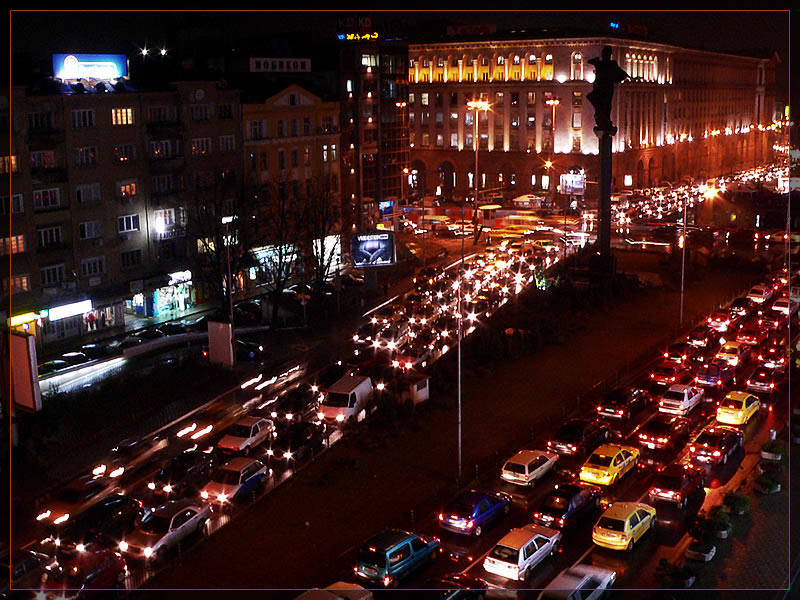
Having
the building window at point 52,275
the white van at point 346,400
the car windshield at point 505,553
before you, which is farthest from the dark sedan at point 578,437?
the building window at point 52,275

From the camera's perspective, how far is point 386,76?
221 feet

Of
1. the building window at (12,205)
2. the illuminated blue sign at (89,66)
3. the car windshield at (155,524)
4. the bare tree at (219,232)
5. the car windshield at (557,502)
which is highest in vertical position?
the illuminated blue sign at (89,66)

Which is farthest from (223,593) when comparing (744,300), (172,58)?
(172,58)

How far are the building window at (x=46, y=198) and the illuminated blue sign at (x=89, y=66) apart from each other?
5.52 meters

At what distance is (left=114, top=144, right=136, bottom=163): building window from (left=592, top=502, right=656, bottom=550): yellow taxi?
32.6 meters

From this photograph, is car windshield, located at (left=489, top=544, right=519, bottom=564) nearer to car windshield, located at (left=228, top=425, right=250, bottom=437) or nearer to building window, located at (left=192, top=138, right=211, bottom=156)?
car windshield, located at (left=228, top=425, right=250, bottom=437)

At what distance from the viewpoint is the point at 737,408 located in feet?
96.1

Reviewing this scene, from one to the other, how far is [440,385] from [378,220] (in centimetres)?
3793

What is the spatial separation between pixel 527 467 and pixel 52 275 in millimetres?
26863

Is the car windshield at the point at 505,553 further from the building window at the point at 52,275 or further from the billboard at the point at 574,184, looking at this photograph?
the billboard at the point at 574,184

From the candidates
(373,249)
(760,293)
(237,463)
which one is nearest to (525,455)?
(237,463)

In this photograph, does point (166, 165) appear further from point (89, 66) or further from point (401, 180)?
point (401, 180)

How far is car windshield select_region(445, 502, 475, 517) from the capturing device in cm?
2186

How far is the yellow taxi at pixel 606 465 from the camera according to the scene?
975 inches
